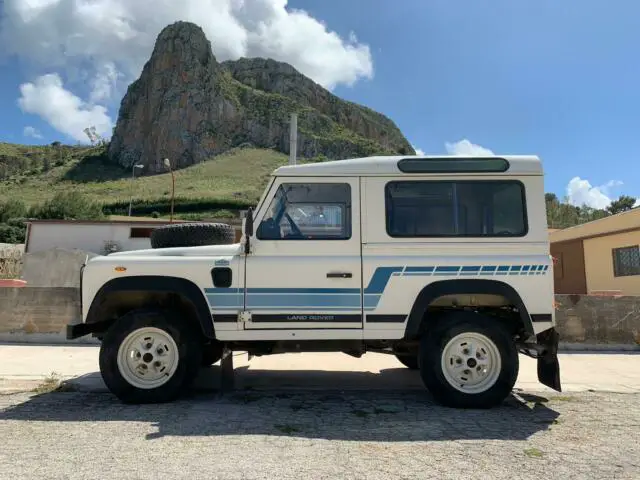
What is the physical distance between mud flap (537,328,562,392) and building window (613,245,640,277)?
13.9 m

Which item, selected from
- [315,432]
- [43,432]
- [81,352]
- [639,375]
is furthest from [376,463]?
[81,352]

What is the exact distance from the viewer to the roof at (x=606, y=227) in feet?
54.6

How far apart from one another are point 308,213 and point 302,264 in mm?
561

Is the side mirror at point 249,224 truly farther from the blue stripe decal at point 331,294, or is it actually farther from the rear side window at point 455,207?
the rear side window at point 455,207

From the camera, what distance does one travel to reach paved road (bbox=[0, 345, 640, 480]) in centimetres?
349

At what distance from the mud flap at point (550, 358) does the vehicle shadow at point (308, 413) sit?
298 millimetres

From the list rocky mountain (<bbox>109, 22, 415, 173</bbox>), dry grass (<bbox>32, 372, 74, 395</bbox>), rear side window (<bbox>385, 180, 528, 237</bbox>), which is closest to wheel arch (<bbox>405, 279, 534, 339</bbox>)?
rear side window (<bbox>385, 180, 528, 237</bbox>)

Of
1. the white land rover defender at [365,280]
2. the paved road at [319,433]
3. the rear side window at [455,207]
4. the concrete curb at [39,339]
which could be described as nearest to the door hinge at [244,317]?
the white land rover defender at [365,280]

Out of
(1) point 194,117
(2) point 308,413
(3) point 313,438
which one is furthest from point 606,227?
(1) point 194,117

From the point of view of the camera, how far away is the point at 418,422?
4613 millimetres

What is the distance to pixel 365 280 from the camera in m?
5.13

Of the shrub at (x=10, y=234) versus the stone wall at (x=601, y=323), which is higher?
the shrub at (x=10, y=234)

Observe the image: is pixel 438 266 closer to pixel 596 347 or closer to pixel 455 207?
pixel 455 207

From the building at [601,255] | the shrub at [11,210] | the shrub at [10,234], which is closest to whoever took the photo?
the building at [601,255]
